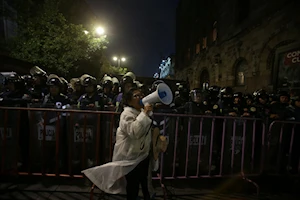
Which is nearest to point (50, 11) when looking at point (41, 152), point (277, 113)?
point (41, 152)

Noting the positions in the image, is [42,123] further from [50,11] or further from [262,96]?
[50,11]

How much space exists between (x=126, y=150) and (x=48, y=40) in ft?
40.5

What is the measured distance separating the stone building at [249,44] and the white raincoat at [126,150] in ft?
28.5

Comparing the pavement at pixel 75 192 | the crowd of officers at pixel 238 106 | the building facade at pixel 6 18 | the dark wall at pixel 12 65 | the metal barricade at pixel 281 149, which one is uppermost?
the building facade at pixel 6 18

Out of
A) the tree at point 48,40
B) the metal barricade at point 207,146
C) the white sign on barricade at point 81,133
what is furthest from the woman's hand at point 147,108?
the tree at point 48,40

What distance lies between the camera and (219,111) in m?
4.61

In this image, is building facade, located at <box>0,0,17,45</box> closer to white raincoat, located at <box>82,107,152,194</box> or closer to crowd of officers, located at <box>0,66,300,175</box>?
crowd of officers, located at <box>0,66,300,175</box>

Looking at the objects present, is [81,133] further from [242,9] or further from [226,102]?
[242,9]

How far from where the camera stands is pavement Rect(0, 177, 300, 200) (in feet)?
10.4

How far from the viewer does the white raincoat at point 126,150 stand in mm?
2311

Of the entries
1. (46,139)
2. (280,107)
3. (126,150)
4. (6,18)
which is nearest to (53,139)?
(46,139)

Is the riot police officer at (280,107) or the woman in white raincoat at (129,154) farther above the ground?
the riot police officer at (280,107)

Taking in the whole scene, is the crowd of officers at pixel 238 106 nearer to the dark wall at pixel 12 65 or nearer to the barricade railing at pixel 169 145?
the barricade railing at pixel 169 145

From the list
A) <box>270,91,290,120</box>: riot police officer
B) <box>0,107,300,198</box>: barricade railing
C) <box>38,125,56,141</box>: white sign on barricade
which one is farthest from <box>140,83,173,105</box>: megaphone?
<box>270,91,290,120</box>: riot police officer
